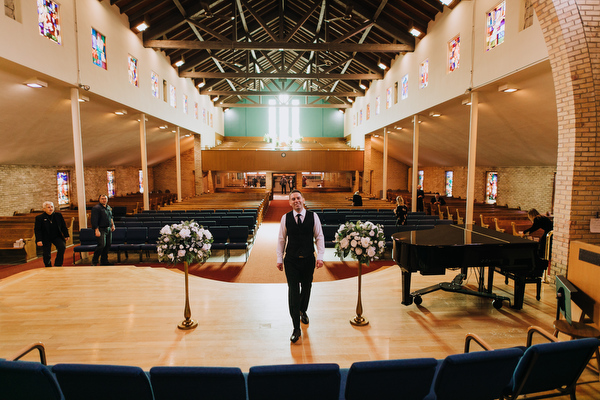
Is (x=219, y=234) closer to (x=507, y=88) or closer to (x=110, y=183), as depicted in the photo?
(x=507, y=88)

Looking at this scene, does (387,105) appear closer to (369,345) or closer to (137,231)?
(137,231)

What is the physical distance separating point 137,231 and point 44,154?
736cm

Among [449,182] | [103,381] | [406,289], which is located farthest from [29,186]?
[449,182]

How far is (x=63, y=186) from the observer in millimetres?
14562

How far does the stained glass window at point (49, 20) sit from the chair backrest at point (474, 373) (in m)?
9.53

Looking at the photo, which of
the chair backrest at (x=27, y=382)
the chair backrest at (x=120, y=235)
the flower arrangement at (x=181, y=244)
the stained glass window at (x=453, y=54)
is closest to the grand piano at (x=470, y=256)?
the flower arrangement at (x=181, y=244)

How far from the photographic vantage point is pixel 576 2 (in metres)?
4.48

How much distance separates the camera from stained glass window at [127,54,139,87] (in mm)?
11006

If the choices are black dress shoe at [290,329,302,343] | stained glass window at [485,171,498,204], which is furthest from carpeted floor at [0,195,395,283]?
stained glass window at [485,171,498,204]

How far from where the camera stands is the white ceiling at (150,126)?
318 inches

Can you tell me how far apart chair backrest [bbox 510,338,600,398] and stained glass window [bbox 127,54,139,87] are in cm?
1260

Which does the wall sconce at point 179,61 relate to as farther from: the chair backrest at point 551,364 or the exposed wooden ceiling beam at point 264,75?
the chair backrest at point 551,364

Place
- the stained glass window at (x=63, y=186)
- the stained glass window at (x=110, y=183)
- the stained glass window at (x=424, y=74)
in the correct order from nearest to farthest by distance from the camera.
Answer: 1. the stained glass window at (x=424, y=74)
2. the stained glass window at (x=63, y=186)
3. the stained glass window at (x=110, y=183)

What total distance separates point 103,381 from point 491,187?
18.7 metres
